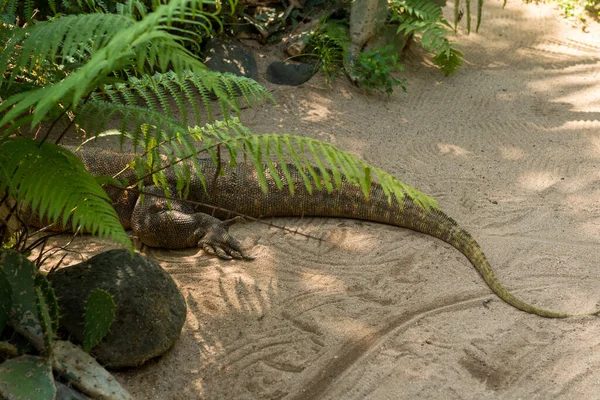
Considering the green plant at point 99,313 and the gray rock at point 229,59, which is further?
the gray rock at point 229,59

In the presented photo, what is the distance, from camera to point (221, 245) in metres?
5.19

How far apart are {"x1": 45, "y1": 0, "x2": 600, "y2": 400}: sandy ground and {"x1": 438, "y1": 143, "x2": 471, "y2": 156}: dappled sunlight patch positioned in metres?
0.02

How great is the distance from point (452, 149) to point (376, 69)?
1.45m

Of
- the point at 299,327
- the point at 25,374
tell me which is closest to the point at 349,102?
the point at 299,327

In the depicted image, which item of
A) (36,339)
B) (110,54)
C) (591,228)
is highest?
(110,54)

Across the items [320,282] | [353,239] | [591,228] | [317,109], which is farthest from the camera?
[317,109]

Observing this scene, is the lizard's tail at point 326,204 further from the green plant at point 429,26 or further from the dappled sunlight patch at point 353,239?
the green plant at point 429,26

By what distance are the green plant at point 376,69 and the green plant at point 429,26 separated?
420 millimetres

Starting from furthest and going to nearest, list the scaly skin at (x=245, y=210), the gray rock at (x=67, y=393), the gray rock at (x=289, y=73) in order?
the gray rock at (x=289, y=73) → the scaly skin at (x=245, y=210) → the gray rock at (x=67, y=393)

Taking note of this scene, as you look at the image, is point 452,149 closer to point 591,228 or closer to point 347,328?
point 591,228

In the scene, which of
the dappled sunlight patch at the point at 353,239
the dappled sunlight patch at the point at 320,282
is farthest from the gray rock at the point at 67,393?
the dappled sunlight patch at the point at 353,239

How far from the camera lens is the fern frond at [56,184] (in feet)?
9.13

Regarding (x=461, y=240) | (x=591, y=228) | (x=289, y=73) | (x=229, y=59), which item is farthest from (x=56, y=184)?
(x=289, y=73)

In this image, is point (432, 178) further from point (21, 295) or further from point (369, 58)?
point (21, 295)
